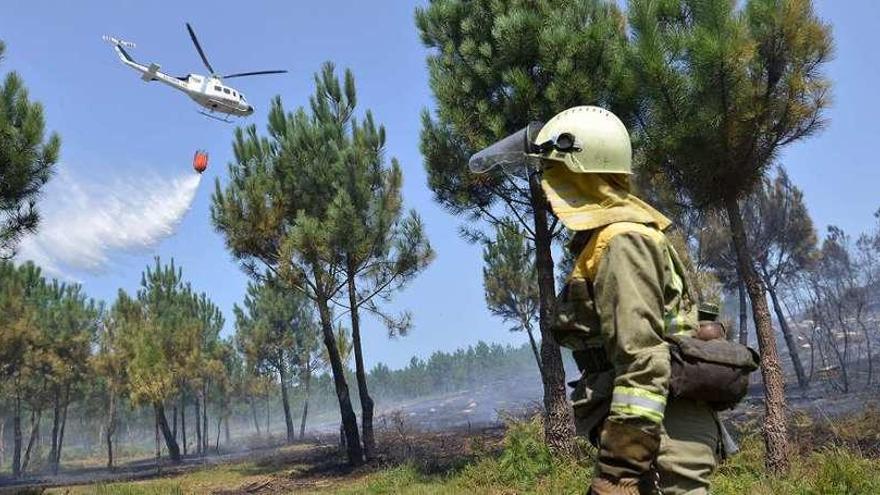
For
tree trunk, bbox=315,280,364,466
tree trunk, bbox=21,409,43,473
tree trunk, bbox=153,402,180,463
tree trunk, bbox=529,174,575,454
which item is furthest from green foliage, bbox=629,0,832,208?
tree trunk, bbox=21,409,43,473

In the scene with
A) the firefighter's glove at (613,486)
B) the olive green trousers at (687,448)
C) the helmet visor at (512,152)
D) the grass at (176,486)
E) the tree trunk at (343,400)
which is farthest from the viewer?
the tree trunk at (343,400)

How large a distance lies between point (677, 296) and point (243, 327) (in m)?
40.0

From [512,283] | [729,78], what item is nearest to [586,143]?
[729,78]

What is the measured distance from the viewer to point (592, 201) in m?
2.26

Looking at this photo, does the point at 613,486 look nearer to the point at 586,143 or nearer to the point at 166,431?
the point at 586,143

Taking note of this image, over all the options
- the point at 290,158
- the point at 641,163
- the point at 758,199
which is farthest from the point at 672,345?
the point at 758,199

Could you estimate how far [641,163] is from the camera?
922 centimetres

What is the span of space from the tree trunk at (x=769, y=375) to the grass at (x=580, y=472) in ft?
0.84

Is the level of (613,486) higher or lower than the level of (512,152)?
lower

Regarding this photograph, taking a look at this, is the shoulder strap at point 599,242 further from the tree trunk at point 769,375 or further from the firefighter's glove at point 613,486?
the tree trunk at point 769,375

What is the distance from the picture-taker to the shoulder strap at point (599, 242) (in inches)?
79.3

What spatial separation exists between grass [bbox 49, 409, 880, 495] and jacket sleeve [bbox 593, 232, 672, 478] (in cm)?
565

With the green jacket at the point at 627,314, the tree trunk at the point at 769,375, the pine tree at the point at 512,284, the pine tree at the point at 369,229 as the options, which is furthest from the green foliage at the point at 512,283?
the green jacket at the point at 627,314

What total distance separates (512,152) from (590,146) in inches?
20.3
